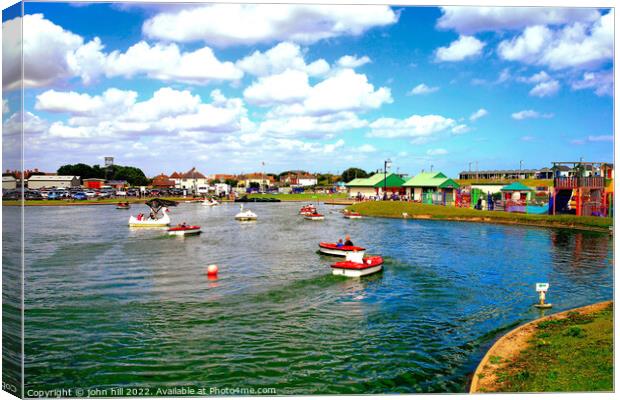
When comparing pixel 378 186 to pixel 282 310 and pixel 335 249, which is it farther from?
pixel 282 310

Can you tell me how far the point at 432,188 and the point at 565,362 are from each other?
2517 inches

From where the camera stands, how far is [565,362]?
1145cm

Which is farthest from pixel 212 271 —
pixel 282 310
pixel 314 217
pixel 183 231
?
pixel 314 217

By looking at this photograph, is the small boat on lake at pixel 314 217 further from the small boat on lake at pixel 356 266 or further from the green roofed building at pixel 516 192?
the small boat on lake at pixel 356 266

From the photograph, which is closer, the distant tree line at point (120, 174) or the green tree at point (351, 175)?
the distant tree line at point (120, 174)

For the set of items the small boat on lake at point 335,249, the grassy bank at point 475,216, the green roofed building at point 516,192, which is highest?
the green roofed building at point 516,192

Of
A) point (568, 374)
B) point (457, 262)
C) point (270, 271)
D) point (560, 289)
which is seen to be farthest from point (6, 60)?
point (457, 262)

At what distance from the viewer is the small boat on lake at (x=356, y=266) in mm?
23609

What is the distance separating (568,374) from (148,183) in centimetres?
8779

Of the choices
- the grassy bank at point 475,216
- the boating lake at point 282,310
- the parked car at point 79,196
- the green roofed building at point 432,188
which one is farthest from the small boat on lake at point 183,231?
the parked car at point 79,196

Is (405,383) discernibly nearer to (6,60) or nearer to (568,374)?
(568,374)

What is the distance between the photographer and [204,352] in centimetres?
1341

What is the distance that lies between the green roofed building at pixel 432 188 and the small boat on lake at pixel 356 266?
4615 centimetres

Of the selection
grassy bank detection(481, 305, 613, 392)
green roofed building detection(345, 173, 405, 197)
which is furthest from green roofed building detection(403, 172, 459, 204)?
grassy bank detection(481, 305, 613, 392)
